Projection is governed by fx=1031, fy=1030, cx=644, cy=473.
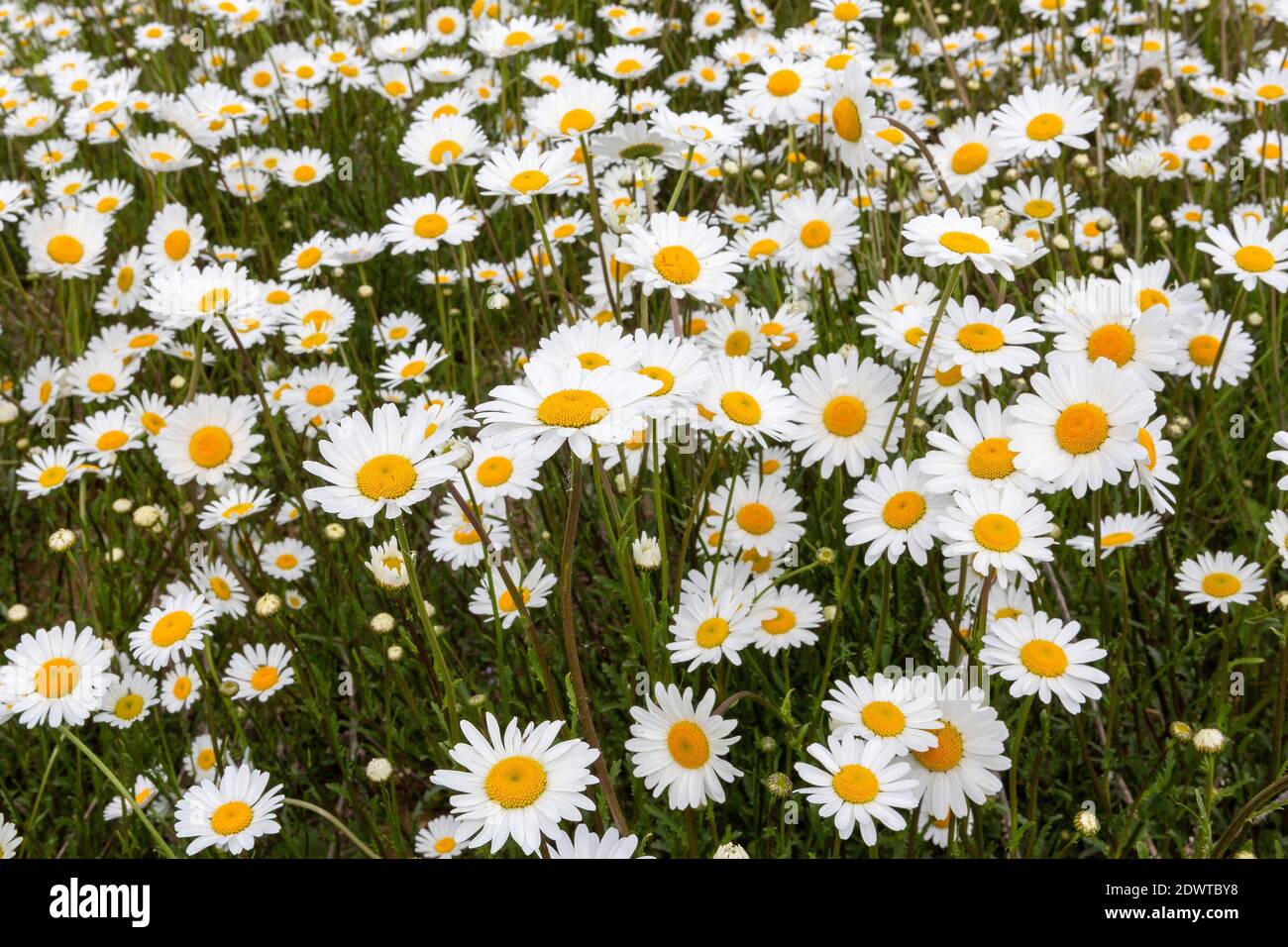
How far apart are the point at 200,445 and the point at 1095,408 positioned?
2444mm

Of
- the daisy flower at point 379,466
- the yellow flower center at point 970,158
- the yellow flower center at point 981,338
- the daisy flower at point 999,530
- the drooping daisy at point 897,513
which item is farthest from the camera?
the yellow flower center at point 970,158

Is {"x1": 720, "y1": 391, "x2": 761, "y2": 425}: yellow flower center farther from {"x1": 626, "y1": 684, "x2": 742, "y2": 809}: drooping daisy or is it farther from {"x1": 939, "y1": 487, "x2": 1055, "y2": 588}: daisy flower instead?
{"x1": 626, "y1": 684, "x2": 742, "y2": 809}: drooping daisy

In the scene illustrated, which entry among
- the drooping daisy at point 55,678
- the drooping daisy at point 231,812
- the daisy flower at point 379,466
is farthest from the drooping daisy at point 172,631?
the daisy flower at point 379,466

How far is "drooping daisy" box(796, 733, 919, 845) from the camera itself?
175 cm

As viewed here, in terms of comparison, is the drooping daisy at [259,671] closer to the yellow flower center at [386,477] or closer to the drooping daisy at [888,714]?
the yellow flower center at [386,477]

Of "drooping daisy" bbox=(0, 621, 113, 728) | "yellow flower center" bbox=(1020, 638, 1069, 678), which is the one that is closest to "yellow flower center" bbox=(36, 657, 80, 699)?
"drooping daisy" bbox=(0, 621, 113, 728)

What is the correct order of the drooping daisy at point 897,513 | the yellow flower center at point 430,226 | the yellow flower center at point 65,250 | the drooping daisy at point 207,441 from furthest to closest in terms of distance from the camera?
the yellow flower center at point 65,250, the yellow flower center at point 430,226, the drooping daisy at point 207,441, the drooping daisy at point 897,513

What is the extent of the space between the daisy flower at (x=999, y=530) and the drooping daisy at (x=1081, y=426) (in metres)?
0.07

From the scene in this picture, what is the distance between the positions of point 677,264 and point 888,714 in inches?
41.1

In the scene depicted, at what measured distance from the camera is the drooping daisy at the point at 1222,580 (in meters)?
2.53

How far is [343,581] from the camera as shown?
10.1 ft

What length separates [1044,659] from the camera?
6.60 ft

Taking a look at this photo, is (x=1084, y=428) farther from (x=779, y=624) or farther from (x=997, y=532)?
(x=779, y=624)

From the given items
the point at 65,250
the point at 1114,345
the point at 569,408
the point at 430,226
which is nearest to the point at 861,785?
the point at 569,408
